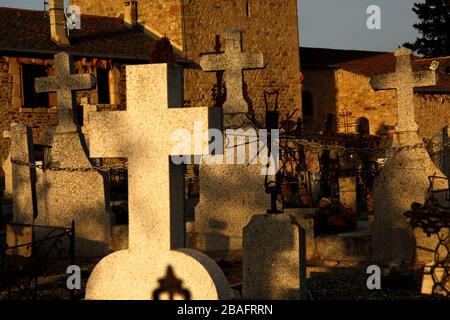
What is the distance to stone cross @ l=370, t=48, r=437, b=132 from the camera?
9609mm

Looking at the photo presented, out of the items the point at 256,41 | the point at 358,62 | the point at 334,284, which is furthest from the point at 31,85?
the point at 334,284

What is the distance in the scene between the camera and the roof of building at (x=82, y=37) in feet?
75.3

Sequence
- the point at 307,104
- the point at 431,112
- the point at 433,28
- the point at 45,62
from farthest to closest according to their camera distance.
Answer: the point at 433,28 → the point at 307,104 → the point at 431,112 → the point at 45,62

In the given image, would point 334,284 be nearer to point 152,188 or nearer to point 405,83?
point 405,83

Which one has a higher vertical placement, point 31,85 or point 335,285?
point 31,85

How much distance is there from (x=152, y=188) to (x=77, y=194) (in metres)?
5.43

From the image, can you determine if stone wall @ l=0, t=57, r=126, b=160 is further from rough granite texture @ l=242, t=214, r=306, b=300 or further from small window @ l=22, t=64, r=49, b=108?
rough granite texture @ l=242, t=214, r=306, b=300

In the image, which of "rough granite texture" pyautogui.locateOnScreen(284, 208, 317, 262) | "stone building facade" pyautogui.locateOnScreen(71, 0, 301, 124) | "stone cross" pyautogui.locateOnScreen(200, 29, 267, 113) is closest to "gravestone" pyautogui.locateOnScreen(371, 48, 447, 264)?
"rough granite texture" pyautogui.locateOnScreen(284, 208, 317, 262)

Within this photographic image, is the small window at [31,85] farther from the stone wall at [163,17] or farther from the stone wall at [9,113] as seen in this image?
the stone wall at [163,17]

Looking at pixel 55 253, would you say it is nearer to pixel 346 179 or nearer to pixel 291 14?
pixel 346 179

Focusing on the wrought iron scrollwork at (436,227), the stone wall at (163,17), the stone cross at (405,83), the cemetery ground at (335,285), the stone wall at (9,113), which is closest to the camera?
the wrought iron scrollwork at (436,227)

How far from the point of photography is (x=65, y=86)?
11.2m

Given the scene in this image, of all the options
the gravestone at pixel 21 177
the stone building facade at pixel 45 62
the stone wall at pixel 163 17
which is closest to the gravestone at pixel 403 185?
the gravestone at pixel 21 177
